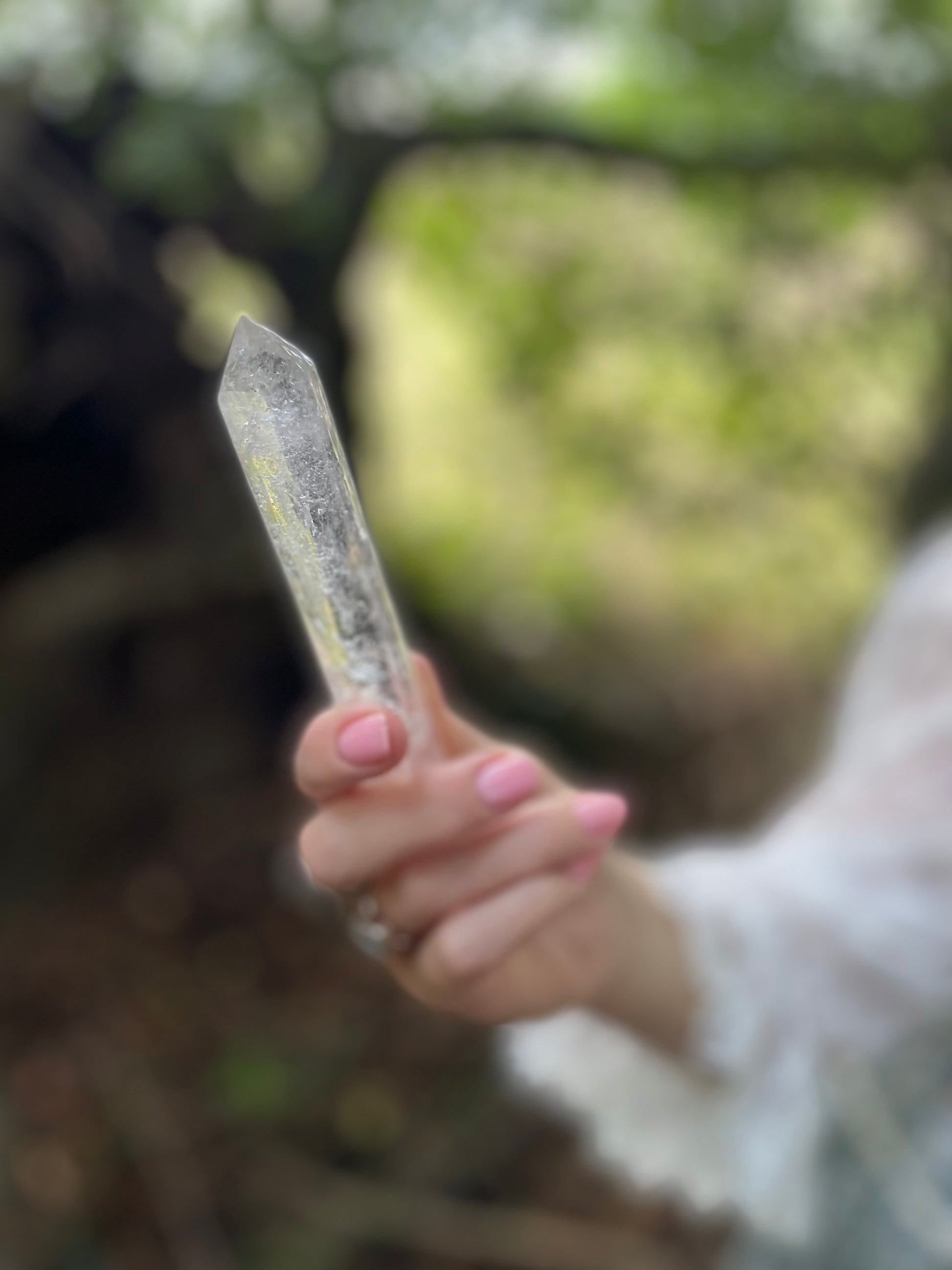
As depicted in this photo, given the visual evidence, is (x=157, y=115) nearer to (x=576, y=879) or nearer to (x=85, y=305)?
(x=85, y=305)

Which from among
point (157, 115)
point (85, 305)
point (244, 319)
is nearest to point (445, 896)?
point (244, 319)

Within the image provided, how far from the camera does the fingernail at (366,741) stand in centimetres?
44

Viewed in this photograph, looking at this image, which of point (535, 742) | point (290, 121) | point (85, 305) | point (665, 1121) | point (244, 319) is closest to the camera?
point (244, 319)

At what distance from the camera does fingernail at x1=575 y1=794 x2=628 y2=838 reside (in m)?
0.53

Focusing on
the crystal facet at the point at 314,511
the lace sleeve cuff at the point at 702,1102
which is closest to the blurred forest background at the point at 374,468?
the lace sleeve cuff at the point at 702,1102

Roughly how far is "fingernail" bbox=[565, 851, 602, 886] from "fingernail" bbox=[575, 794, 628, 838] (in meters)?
0.02

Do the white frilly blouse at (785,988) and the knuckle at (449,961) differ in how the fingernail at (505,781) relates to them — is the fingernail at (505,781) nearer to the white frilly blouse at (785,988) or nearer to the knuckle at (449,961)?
the knuckle at (449,961)

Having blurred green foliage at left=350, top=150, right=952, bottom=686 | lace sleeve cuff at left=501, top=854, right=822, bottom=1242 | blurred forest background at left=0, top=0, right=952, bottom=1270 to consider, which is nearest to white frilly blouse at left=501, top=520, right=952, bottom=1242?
lace sleeve cuff at left=501, top=854, right=822, bottom=1242

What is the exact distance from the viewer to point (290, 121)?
174cm

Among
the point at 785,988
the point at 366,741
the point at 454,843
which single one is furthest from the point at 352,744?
the point at 785,988

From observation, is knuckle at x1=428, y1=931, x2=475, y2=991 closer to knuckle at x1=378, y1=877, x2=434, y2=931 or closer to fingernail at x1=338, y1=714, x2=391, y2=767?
knuckle at x1=378, y1=877, x2=434, y2=931

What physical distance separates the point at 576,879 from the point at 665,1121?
0.52m

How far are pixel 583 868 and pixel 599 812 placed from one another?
0.05 metres

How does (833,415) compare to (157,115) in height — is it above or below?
below
